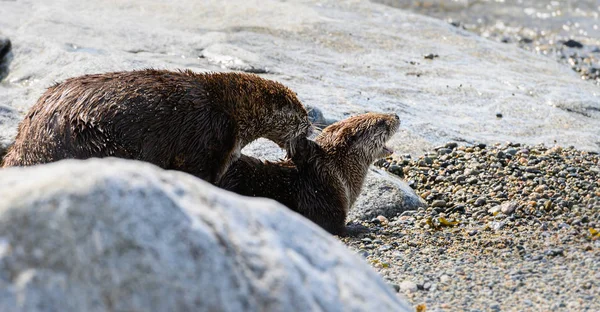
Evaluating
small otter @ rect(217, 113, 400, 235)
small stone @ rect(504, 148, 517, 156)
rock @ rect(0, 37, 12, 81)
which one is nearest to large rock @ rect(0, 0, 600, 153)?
rock @ rect(0, 37, 12, 81)

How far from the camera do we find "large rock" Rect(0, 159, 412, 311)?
7.77ft

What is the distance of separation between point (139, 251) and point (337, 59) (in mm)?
8031

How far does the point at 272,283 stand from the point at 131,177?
562mm

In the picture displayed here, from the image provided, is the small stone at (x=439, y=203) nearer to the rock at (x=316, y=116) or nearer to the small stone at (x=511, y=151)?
the small stone at (x=511, y=151)

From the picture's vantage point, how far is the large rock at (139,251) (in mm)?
2369

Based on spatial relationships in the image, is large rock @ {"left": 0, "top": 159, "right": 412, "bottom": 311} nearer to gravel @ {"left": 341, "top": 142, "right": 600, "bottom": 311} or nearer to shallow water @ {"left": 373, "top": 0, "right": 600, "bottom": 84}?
gravel @ {"left": 341, "top": 142, "right": 600, "bottom": 311}

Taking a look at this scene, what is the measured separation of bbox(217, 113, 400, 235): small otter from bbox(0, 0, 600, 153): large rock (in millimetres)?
1264

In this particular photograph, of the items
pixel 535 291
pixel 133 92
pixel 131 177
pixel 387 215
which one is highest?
pixel 131 177

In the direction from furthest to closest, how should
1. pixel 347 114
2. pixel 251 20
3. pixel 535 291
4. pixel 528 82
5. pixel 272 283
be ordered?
1. pixel 251 20
2. pixel 528 82
3. pixel 347 114
4. pixel 535 291
5. pixel 272 283

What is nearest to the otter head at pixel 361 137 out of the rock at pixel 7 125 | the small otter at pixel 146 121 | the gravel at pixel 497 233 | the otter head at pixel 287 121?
the otter head at pixel 287 121

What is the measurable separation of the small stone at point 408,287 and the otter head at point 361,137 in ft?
5.95

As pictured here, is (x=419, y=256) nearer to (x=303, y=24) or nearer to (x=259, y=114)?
(x=259, y=114)

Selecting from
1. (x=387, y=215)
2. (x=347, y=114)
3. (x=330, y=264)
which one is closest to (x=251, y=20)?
(x=347, y=114)

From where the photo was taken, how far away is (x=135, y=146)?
16.6ft
